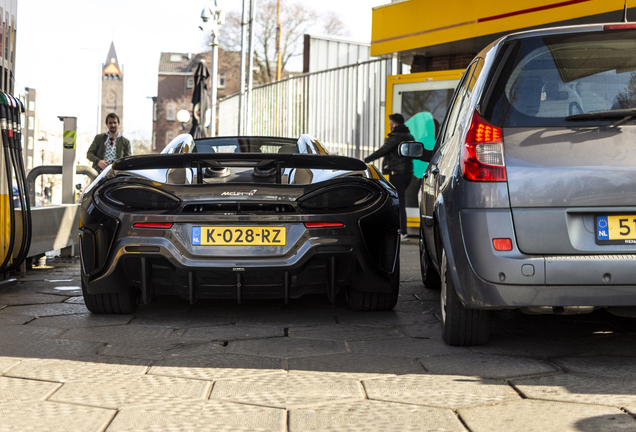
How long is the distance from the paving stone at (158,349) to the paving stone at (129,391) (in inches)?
17.9

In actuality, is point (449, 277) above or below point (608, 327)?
above

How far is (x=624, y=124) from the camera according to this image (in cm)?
342

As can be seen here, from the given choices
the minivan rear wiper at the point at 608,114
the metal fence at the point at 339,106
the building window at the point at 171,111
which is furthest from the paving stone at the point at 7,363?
the building window at the point at 171,111

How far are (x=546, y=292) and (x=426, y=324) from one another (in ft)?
4.62

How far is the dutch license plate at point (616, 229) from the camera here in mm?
3338

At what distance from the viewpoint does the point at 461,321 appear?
154 inches

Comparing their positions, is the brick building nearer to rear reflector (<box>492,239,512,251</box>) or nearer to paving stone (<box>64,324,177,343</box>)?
paving stone (<box>64,324,177,343</box>)

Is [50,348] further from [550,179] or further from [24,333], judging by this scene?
[550,179]

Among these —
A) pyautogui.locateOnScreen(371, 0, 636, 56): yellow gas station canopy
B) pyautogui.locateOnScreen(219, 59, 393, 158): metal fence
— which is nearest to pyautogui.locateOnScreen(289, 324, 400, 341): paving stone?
pyautogui.locateOnScreen(371, 0, 636, 56): yellow gas station canopy

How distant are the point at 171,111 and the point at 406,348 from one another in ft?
298

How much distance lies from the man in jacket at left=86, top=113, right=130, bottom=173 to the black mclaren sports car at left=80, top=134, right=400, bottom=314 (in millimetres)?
5641

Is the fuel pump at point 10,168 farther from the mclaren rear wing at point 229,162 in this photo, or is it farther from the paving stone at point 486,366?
the paving stone at point 486,366

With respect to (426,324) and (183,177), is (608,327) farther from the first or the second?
(183,177)

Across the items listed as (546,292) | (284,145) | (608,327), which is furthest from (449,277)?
(284,145)
